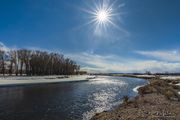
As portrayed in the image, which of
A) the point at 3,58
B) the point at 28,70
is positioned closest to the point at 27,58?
the point at 28,70

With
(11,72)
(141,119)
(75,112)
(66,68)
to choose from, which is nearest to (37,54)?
(11,72)

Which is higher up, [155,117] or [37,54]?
[37,54]

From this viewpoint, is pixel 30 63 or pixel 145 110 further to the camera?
pixel 30 63

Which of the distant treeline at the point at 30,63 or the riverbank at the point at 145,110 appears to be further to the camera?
the distant treeline at the point at 30,63

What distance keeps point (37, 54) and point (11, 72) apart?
17.5 meters

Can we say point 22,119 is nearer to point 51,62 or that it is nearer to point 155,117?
point 155,117

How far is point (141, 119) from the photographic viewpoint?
1085 centimetres

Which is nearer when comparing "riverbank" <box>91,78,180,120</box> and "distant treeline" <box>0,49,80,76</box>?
"riverbank" <box>91,78,180,120</box>

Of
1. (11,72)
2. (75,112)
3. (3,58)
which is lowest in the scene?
(75,112)

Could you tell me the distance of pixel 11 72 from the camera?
297 feet

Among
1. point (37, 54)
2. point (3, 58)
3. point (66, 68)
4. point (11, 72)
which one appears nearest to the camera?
point (3, 58)

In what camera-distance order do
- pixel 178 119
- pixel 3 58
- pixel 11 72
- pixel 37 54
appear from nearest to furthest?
1. pixel 178 119
2. pixel 3 58
3. pixel 11 72
4. pixel 37 54

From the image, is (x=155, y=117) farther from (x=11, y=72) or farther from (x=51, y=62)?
(x=51, y=62)

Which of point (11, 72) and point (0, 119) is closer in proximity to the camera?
point (0, 119)
